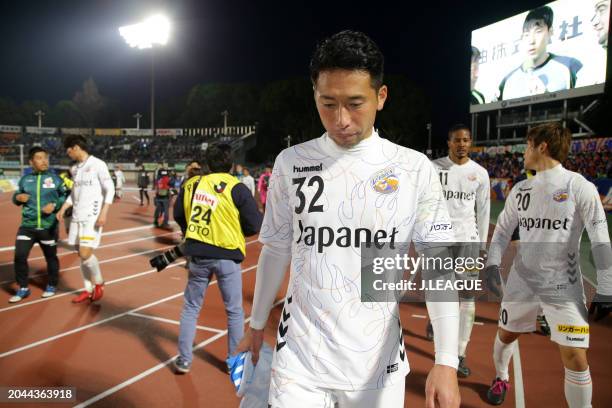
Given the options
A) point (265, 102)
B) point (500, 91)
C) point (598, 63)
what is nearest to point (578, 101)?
point (500, 91)

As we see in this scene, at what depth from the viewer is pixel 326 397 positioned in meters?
1.77

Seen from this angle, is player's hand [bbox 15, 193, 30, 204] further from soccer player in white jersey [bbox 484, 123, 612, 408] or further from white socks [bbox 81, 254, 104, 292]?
soccer player in white jersey [bbox 484, 123, 612, 408]

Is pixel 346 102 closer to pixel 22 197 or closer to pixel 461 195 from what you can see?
pixel 461 195

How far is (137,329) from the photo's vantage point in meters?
5.59

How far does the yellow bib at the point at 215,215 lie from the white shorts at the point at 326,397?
107 inches

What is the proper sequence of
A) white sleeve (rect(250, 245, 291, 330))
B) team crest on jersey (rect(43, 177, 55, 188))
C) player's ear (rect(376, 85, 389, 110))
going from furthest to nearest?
team crest on jersey (rect(43, 177, 55, 188)) → white sleeve (rect(250, 245, 291, 330)) → player's ear (rect(376, 85, 389, 110))

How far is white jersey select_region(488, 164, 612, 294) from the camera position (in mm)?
3131

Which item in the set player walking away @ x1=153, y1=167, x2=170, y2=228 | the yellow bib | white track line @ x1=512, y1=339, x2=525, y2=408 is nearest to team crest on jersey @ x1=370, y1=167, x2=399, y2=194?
the yellow bib

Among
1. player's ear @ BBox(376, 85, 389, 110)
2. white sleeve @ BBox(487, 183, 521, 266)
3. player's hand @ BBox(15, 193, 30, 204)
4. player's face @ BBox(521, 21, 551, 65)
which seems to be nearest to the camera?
player's ear @ BBox(376, 85, 389, 110)

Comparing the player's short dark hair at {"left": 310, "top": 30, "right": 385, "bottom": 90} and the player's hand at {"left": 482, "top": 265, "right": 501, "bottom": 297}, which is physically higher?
the player's short dark hair at {"left": 310, "top": 30, "right": 385, "bottom": 90}

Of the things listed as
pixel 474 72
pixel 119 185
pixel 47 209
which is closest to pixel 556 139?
pixel 47 209

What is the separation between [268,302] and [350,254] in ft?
1.67

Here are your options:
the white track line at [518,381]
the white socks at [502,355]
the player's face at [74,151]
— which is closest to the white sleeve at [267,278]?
the white socks at [502,355]

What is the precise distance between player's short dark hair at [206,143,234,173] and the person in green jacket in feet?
Answer: 12.0
